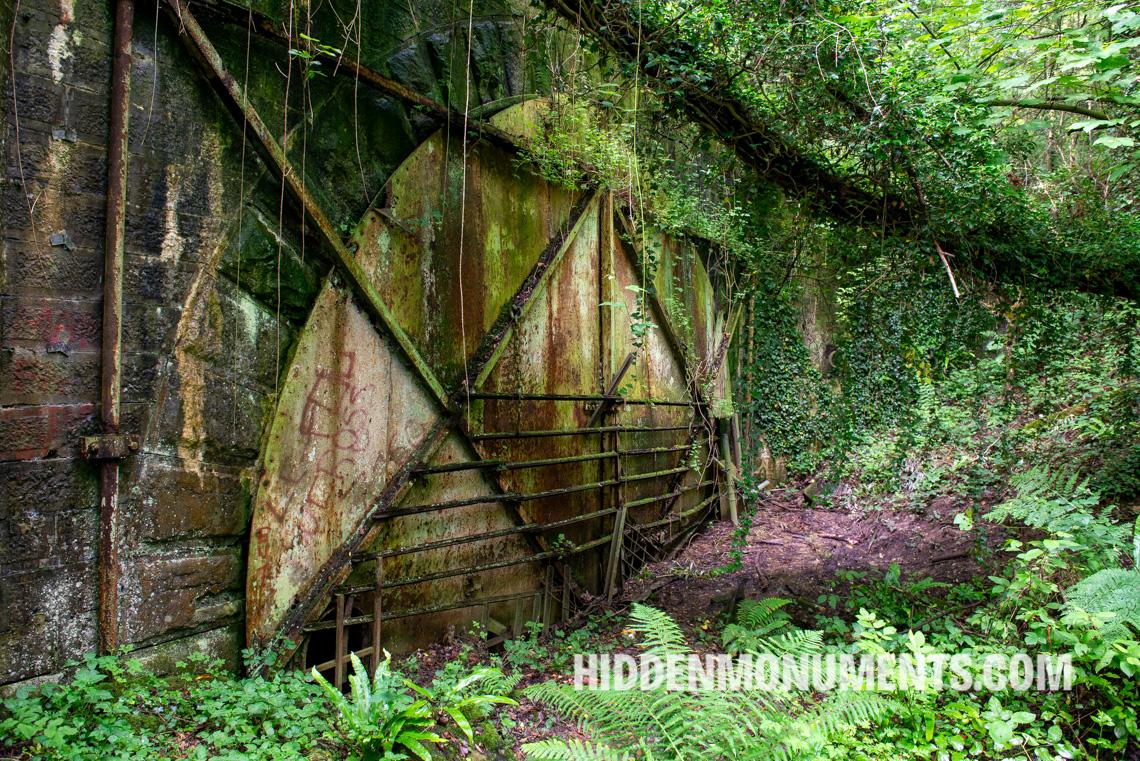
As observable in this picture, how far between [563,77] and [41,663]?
15.6 ft

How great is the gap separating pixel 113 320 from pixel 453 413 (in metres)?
1.92

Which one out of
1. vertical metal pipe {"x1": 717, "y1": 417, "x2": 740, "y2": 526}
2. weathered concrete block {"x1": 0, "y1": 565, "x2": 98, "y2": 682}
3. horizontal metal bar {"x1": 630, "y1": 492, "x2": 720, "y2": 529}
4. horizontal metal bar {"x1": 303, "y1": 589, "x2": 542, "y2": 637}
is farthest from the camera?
vertical metal pipe {"x1": 717, "y1": 417, "x2": 740, "y2": 526}

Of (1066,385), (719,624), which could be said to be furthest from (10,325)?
(1066,385)

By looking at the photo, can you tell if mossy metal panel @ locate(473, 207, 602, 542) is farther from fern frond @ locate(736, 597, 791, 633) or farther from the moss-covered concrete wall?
the moss-covered concrete wall

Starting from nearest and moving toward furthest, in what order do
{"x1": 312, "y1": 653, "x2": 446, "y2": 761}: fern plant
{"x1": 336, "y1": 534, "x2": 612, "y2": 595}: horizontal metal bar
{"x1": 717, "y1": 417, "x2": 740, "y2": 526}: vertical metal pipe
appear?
{"x1": 312, "y1": 653, "x2": 446, "y2": 761}: fern plant
{"x1": 336, "y1": 534, "x2": 612, "y2": 595}: horizontal metal bar
{"x1": 717, "y1": 417, "x2": 740, "y2": 526}: vertical metal pipe

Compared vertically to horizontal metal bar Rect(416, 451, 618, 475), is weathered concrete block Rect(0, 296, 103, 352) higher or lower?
higher

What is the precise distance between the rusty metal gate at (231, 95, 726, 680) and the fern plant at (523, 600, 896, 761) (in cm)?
129

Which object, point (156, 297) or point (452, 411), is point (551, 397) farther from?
point (156, 297)

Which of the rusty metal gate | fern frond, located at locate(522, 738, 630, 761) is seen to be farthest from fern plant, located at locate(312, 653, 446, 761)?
the rusty metal gate

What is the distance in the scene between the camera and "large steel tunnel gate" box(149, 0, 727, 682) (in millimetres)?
3268

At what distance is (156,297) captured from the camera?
2.72 meters

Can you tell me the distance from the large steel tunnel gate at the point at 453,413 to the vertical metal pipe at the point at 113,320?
38 centimetres

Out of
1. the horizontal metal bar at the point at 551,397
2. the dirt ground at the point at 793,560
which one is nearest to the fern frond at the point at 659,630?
the dirt ground at the point at 793,560

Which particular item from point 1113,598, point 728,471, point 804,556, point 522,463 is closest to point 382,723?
point 522,463
